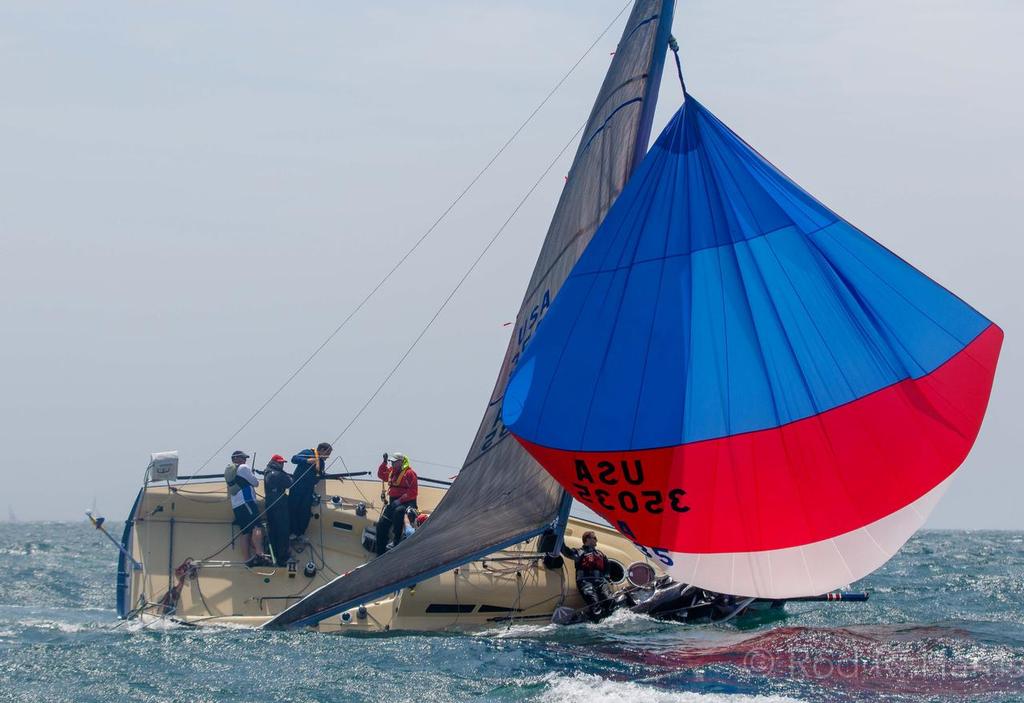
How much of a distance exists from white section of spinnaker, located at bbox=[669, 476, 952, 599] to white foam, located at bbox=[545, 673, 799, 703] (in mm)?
957

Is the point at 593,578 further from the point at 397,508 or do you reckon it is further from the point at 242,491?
the point at 242,491

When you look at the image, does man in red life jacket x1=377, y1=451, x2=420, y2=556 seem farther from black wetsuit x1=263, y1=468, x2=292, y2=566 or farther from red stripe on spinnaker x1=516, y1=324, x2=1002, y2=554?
red stripe on spinnaker x1=516, y1=324, x2=1002, y2=554

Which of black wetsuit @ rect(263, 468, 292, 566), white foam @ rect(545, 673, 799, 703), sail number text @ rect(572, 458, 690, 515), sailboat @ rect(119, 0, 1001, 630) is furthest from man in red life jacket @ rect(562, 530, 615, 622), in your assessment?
black wetsuit @ rect(263, 468, 292, 566)

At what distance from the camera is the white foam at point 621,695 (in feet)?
31.8

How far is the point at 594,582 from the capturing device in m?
13.7

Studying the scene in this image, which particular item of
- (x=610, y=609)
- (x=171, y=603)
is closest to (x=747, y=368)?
(x=610, y=609)

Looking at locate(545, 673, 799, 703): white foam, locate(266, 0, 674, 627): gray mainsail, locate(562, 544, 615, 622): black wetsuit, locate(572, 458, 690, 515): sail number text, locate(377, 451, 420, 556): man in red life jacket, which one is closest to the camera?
locate(545, 673, 799, 703): white foam

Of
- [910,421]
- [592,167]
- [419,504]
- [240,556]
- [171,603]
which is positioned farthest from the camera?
[419,504]

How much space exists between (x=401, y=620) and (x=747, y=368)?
5.08 m

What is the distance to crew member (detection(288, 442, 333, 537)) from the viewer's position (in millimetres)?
15961

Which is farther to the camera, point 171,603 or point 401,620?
point 171,603

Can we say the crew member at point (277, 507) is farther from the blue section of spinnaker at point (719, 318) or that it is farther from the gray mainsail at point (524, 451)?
the blue section of spinnaker at point (719, 318)

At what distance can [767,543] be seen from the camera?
10.3 metres

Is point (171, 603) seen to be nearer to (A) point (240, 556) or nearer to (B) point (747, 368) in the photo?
(A) point (240, 556)
